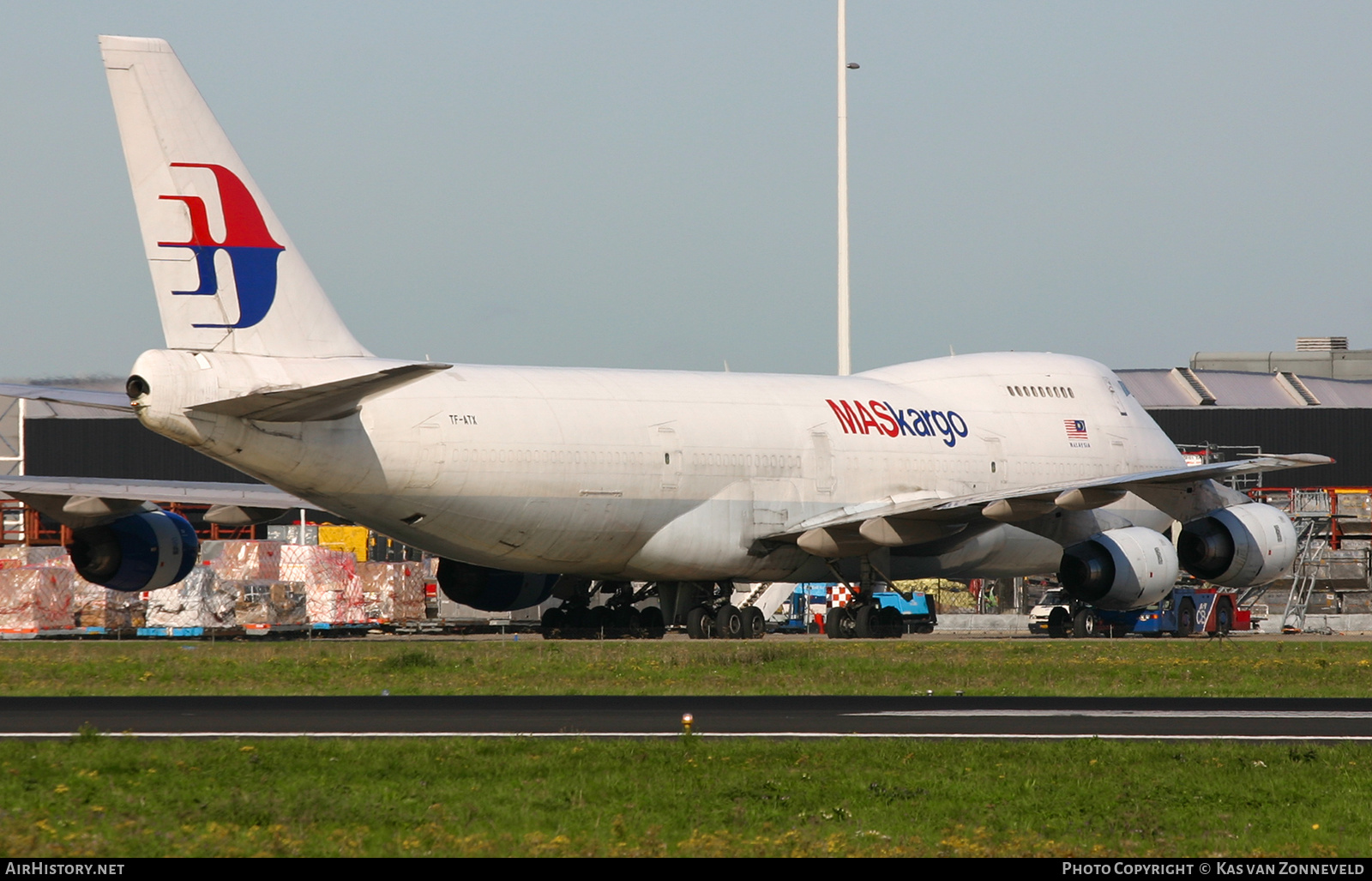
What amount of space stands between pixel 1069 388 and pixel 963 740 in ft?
82.1

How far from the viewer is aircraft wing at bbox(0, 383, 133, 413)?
2658 cm

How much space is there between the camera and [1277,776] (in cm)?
1162

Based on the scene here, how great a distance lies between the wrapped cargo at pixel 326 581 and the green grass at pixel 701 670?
12.7 m

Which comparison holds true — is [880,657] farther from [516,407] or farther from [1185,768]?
[1185,768]

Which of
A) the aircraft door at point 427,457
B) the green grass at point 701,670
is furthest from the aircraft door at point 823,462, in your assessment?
the aircraft door at point 427,457

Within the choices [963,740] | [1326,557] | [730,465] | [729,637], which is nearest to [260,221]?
[730,465]

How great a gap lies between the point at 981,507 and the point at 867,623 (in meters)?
3.20

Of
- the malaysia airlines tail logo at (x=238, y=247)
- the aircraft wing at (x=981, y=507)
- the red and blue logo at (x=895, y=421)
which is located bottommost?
the aircraft wing at (x=981, y=507)

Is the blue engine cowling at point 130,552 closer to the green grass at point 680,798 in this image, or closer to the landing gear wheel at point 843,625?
the landing gear wheel at point 843,625

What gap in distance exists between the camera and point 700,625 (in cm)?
3278

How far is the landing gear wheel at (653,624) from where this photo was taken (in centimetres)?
3578

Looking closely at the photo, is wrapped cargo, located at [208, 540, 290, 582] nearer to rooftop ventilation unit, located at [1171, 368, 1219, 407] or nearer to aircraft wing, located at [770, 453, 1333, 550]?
aircraft wing, located at [770, 453, 1333, 550]

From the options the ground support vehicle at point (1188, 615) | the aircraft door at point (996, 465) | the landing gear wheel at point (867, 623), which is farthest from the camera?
the ground support vehicle at point (1188, 615)

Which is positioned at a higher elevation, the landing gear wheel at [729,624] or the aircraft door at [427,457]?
the aircraft door at [427,457]
